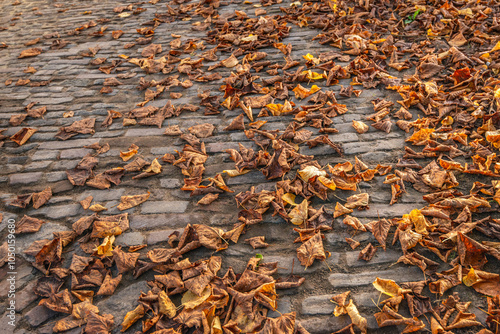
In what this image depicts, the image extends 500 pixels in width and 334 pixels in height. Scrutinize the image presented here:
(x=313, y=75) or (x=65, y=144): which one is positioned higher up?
(x=313, y=75)

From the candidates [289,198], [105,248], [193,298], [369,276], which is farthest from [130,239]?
[369,276]

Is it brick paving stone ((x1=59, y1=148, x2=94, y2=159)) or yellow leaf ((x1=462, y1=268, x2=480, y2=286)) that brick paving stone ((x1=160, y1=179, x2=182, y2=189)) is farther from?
yellow leaf ((x1=462, y1=268, x2=480, y2=286))

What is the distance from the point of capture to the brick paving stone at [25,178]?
272 cm

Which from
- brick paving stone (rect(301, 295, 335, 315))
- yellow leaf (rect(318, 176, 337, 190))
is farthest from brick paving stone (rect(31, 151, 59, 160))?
brick paving stone (rect(301, 295, 335, 315))

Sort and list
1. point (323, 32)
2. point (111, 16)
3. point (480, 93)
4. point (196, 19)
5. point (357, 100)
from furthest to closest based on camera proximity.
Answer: point (111, 16) < point (196, 19) < point (323, 32) < point (357, 100) < point (480, 93)

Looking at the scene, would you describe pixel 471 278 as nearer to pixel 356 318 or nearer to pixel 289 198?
pixel 356 318

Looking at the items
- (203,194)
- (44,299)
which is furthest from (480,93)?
(44,299)

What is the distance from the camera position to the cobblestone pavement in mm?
1811

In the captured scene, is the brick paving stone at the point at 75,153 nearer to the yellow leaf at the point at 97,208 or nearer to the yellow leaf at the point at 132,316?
the yellow leaf at the point at 97,208

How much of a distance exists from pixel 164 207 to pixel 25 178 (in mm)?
1336

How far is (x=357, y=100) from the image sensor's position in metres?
3.15

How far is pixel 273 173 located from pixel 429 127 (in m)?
1.40

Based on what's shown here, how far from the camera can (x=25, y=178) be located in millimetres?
2756

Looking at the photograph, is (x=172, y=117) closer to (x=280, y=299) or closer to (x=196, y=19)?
(x=280, y=299)
